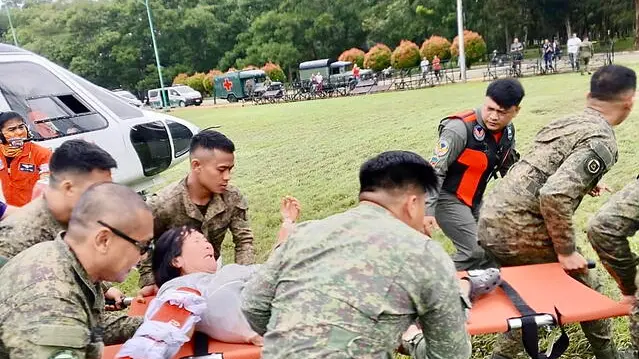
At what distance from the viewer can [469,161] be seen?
11.8ft

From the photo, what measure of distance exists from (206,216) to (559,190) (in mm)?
2005

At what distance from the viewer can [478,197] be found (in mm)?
3795

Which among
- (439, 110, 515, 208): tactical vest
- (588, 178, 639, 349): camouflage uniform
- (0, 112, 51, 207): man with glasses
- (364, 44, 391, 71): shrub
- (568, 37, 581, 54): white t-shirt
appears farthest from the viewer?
(364, 44, 391, 71): shrub

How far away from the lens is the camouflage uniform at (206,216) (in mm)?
3594

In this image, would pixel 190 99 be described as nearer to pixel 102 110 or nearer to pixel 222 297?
pixel 102 110

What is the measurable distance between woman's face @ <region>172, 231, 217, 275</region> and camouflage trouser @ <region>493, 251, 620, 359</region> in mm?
1585

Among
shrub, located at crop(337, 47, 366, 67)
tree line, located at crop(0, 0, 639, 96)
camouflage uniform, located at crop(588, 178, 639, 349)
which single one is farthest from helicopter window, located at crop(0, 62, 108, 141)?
tree line, located at crop(0, 0, 639, 96)

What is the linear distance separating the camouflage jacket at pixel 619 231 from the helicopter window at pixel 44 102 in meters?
5.05

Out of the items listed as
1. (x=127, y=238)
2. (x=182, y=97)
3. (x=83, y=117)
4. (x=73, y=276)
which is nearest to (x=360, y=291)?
(x=127, y=238)

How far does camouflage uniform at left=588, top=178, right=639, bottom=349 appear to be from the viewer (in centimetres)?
253

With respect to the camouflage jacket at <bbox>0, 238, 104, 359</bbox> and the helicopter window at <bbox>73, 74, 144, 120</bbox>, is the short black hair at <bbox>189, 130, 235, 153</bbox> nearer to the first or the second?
the camouflage jacket at <bbox>0, 238, 104, 359</bbox>

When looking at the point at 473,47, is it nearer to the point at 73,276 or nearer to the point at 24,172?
the point at 24,172

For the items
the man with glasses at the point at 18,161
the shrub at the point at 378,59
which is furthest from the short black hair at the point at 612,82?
the shrub at the point at 378,59

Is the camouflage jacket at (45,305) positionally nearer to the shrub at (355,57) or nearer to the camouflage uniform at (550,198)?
the camouflage uniform at (550,198)
